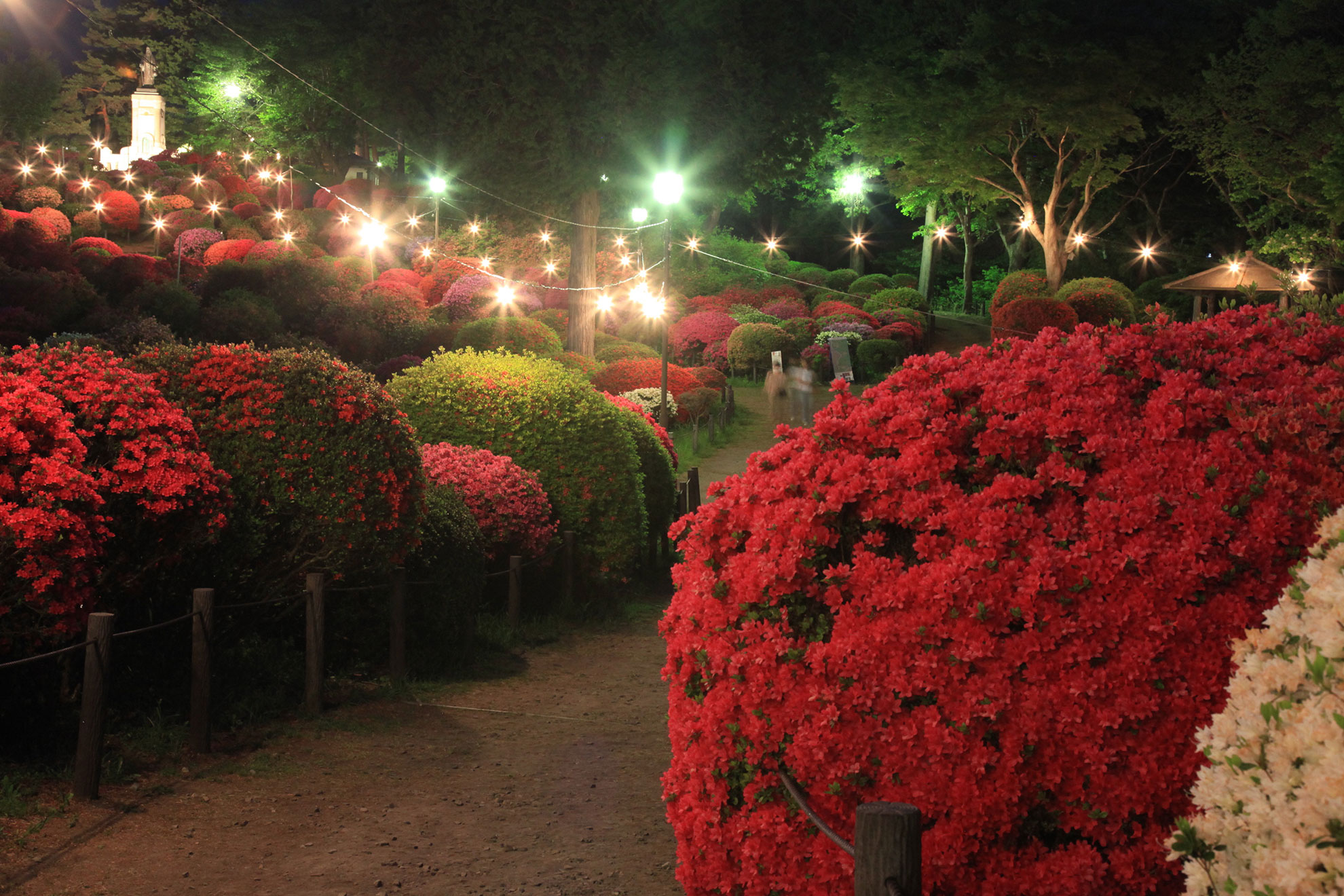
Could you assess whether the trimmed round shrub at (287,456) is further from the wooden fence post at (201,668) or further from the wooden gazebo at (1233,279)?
the wooden gazebo at (1233,279)

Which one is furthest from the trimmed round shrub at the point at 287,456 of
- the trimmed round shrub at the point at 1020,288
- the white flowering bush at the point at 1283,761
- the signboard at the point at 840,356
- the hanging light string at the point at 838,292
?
the trimmed round shrub at the point at 1020,288

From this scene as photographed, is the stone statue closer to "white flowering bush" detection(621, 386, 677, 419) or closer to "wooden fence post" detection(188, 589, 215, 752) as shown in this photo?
"white flowering bush" detection(621, 386, 677, 419)

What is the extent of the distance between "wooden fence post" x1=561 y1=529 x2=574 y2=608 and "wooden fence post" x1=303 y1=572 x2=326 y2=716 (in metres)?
4.30

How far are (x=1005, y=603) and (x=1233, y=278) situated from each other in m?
33.4

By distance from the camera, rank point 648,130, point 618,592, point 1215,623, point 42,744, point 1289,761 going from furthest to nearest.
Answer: point 648,130 < point 618,592 < point 42,744 < point 1215,623 < point 1289,761

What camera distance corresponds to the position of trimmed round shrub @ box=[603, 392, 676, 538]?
1438 centimetres

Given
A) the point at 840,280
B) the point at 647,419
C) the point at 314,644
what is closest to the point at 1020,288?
the point at 840,280

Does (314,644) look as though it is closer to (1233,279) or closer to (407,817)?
(407,817)

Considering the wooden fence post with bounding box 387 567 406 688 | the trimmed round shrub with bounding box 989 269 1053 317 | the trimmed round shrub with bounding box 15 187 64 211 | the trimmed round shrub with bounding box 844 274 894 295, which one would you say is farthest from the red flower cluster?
the trimmed round shrub with bounding box 15 187 64 211

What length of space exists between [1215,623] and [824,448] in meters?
1.54

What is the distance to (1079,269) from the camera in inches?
1810

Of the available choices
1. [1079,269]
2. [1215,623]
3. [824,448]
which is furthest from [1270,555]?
[1079,269]

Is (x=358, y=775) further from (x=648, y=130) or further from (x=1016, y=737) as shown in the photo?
(x=648, y=130)

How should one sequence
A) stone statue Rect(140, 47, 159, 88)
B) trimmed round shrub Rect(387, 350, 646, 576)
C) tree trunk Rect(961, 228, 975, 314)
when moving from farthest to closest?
stone statue Rect(140, 47, 159, 88)
tree trunk Rect(961, 228, 975, 314)
trimmed round shrub Rect(387, 350, 646, 576)
